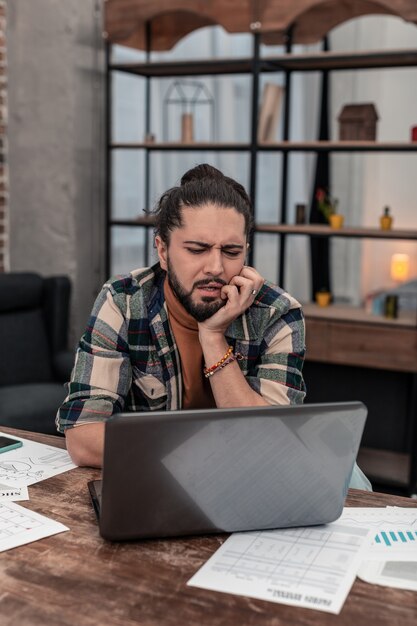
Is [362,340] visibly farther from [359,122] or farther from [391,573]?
[391,573]

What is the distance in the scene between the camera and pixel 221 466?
46.0 inches

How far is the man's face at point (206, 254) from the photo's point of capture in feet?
5.57

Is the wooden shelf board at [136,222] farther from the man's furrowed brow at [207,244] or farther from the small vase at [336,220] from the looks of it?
the man's furrowed brow at [207,244]

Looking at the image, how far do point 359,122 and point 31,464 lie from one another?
105 inches

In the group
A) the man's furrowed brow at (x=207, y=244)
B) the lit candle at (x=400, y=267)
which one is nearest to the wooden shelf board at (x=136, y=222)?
the lit candle at (x=400, y=267)

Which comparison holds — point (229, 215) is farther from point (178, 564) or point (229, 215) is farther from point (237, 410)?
point (178, 564)

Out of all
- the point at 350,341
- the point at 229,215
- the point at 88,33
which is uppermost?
the point at 88,33

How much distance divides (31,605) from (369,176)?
17.6 feet

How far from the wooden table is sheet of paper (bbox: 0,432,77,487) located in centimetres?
27

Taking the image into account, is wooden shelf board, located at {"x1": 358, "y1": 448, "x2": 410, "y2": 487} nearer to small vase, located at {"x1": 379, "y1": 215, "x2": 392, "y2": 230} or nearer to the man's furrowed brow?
small vase, located at {"x1": 379, "y1": 215, "x2": 392, "y2": 230}

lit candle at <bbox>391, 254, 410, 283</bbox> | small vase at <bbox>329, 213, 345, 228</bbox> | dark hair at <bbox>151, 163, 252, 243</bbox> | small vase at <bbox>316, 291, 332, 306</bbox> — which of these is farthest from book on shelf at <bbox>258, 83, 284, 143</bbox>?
dark hair at <bbox>151, 163, 252, 243</bbox>

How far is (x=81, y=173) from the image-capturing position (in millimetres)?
4211

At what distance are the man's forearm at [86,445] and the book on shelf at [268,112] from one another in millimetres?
2491

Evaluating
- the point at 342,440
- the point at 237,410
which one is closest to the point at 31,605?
the point at 237,410
